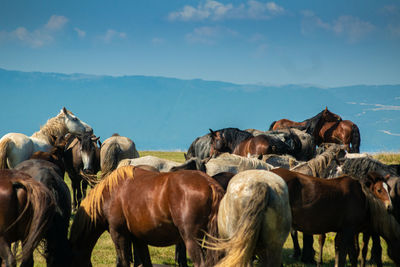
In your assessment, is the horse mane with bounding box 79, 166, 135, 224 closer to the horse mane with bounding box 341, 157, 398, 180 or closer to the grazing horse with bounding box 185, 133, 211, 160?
the horse mane with bounding box 341, 157, 398, 180

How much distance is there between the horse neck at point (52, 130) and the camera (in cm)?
1234

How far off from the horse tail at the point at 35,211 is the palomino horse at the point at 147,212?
52 cm

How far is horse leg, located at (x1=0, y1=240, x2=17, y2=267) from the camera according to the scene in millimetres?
4305

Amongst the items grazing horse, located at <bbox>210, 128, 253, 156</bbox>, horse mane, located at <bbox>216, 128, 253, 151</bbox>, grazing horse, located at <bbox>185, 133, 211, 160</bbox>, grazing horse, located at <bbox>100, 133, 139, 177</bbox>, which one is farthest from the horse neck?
horse mane, located at <bbox>216, 128, 253, 151</bbox>

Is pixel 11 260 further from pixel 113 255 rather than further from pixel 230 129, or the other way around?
pixel 230 129

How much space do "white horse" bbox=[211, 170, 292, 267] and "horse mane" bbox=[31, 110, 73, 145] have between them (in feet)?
29.8

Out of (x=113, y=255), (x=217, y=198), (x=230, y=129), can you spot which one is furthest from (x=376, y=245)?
(x=230, y=129)

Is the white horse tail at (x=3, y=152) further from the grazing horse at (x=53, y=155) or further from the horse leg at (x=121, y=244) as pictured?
the horse leg at (x=121, y=244)

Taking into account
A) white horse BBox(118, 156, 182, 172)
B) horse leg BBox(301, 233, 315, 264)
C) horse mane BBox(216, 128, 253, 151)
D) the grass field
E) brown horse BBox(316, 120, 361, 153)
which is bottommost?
the grass field

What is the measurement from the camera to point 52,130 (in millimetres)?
13047

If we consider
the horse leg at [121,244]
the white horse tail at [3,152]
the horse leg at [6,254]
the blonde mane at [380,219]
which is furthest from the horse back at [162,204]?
the white horse tail at [3,152]

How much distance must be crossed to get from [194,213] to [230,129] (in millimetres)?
7617

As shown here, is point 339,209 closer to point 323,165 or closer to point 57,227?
point 323,165

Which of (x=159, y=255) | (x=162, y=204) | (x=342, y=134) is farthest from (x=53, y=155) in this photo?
(x=342, y=134)
